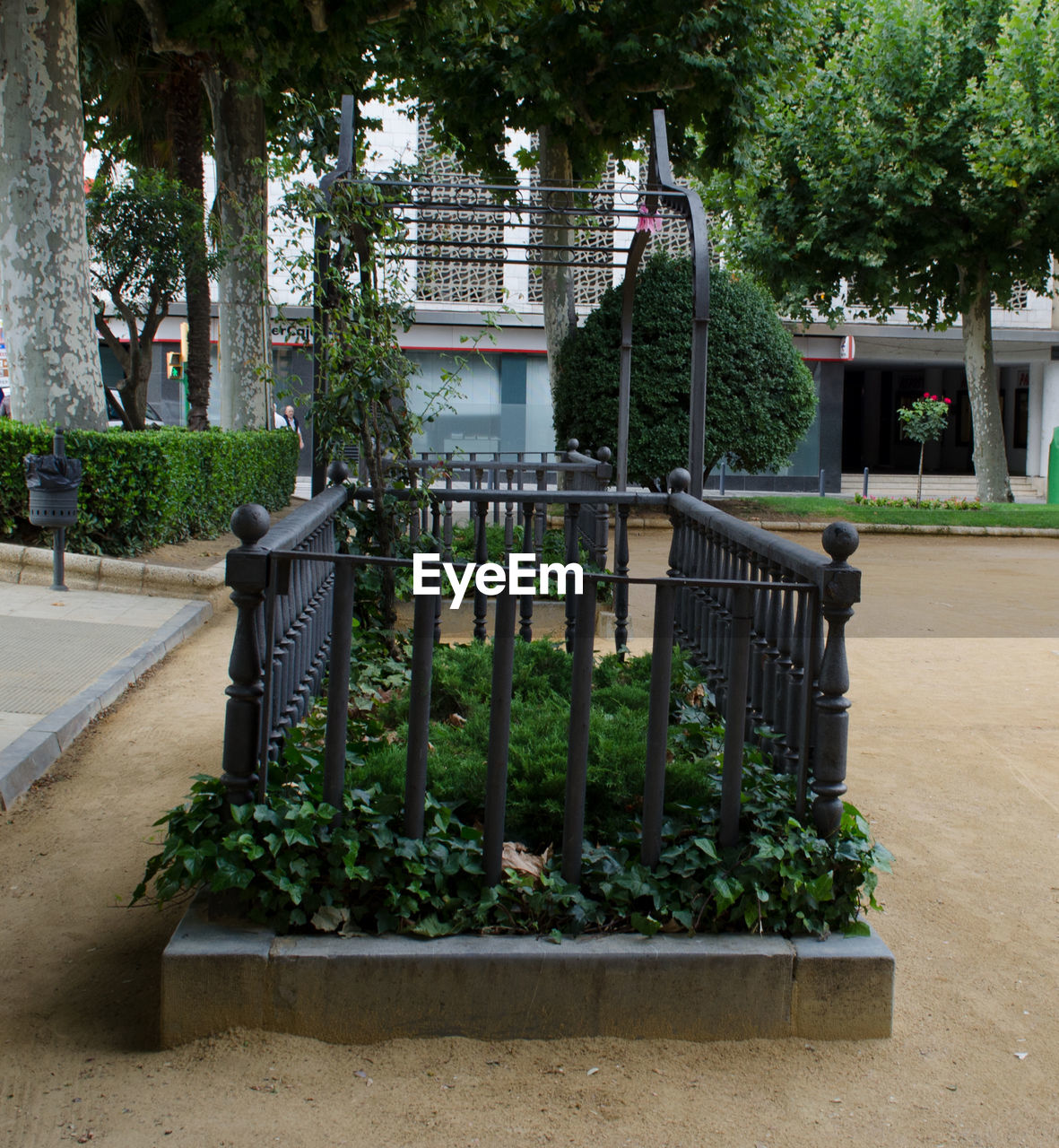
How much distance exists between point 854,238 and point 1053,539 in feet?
21.5

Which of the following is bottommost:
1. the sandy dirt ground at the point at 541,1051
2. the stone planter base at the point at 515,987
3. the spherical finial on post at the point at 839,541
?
the sandy dirt ground at the point at 541,1051

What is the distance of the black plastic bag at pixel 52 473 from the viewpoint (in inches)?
329

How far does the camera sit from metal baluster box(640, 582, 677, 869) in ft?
9.39

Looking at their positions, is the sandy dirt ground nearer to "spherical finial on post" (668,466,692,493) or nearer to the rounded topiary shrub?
"spherical finial on post" (668,466,692,493)

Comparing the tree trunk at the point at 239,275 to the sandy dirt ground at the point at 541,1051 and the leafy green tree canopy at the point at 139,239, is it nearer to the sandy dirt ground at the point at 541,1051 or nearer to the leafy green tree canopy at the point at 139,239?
the leafy green tree canopy at the point at 139,239

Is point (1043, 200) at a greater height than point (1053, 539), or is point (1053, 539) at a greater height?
point (1043, 200)

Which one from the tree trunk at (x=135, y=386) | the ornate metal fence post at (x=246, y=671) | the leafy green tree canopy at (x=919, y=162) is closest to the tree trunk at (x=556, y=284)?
the leafy green tree canopy at (x=919, y=162)

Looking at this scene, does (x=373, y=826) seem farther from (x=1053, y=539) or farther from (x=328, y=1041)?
(x=1053, y=539)

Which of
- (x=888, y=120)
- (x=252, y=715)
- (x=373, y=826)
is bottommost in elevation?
(x=373, y=826)

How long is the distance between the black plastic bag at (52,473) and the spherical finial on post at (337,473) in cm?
368

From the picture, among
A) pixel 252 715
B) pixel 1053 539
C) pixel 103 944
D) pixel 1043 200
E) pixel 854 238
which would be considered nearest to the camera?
pixel 252 715

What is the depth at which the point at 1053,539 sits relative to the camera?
16.7 meters

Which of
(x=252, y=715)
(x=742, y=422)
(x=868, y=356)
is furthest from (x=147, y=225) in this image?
(x=868, y=356)

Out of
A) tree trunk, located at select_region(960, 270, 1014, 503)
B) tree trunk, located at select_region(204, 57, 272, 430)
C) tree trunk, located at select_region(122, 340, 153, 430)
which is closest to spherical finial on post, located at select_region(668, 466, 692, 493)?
tree trunk, located at select_region(204, 57, 272, 430)
